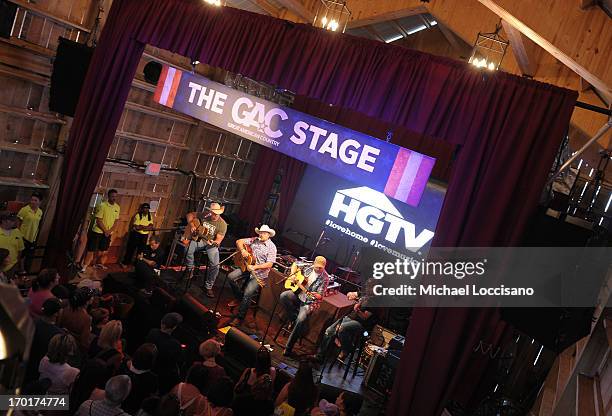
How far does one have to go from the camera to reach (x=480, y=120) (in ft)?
17.3

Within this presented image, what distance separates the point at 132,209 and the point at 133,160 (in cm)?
94

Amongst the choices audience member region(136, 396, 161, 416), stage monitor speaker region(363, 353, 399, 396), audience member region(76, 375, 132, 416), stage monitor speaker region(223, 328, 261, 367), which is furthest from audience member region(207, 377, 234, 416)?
stage monitor speaker region(363, 353, 399, 396)

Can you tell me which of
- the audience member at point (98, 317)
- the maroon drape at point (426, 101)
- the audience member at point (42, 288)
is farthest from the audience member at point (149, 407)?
the maroon drape at point (426, 101)

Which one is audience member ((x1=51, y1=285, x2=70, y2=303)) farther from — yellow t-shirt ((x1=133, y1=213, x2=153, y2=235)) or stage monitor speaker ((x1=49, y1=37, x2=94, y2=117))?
yellow t-shirt ((x1=133, y1=213, x2=153, y2=235))

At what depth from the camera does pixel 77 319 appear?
503cm

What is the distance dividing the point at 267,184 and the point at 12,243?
22.0ft

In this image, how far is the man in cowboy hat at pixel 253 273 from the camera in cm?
836

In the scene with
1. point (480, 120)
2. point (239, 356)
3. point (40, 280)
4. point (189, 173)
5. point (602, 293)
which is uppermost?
point (480, 120)

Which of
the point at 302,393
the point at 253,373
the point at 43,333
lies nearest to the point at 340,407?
the point at 302,393

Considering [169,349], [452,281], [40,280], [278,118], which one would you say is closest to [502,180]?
[452,281]

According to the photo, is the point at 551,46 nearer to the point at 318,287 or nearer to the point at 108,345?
the point at 318,287

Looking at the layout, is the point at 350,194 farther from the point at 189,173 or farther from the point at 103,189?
the point at 103,189

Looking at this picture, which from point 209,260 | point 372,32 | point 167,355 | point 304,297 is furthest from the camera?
point 372,32

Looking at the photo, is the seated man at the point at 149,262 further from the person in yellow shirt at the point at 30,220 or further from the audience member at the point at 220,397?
the audience member at the point at 220,397
